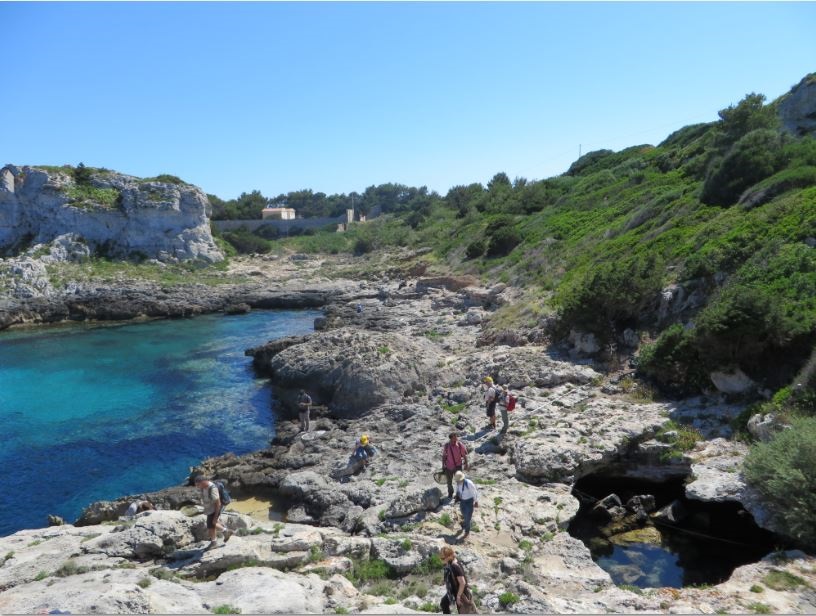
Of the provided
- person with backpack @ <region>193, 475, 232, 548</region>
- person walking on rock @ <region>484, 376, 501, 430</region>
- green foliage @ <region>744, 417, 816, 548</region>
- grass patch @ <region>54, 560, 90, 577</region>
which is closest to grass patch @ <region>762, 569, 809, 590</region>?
green foliage @ <region>744, 417, 816, 548</region>

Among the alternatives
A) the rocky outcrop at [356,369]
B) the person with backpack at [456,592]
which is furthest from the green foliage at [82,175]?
the person with backpack at [456,592]

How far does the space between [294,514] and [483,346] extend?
1399 cm

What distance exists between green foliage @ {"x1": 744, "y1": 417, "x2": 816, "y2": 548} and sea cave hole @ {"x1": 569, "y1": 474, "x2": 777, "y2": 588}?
6.11 feet

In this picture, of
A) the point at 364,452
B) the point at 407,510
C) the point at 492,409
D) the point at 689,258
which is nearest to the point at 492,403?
the point at 492,409

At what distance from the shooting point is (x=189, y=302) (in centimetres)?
5234

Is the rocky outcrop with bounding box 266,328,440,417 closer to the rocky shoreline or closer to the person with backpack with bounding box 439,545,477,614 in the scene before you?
the rocky shoreline

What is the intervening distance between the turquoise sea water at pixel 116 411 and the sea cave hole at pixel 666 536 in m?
13.3

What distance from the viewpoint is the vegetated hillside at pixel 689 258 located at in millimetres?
15867

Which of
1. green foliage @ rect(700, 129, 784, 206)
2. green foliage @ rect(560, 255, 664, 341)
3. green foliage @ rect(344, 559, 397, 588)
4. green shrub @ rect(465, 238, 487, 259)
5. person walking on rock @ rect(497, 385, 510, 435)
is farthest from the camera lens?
green shrub @ rect(465, 238, 487, 259)

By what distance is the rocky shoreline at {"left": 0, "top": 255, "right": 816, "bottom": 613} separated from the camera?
9.16m

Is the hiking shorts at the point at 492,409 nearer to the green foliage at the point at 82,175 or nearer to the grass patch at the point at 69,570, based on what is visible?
the grass patch at the point at 69,570

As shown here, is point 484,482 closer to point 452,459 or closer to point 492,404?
point 452,459

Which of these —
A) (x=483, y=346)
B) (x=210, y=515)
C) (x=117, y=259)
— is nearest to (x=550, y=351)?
(x=483, y=346)

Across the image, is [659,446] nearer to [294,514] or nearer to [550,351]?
[550,351]
